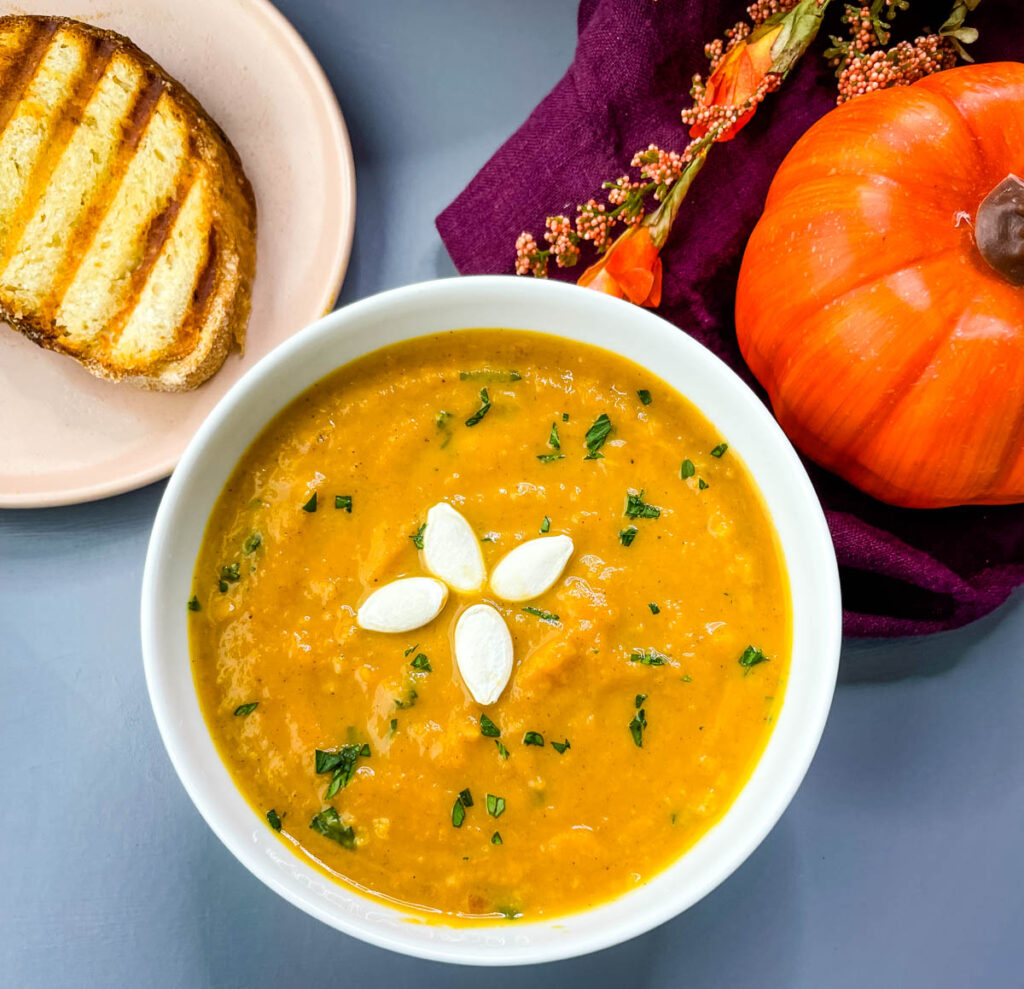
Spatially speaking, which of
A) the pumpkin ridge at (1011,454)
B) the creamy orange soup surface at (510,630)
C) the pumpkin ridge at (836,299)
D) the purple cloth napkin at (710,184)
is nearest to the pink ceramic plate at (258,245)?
the purple cloth napkin at (710,184)

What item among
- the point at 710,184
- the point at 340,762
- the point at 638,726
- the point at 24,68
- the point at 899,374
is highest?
the point at 24,68

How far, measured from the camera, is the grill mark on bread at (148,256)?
2.18 meters

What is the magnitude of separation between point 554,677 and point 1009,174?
1259mm

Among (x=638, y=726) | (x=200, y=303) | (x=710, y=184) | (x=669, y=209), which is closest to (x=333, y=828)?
(x=638, y=726)

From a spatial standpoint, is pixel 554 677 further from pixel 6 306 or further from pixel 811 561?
pixel 6 306

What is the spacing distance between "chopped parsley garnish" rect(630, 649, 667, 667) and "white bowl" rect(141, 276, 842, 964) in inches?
10.1

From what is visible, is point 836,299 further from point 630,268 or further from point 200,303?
point 200,303

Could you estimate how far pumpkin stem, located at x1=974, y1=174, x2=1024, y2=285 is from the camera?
1.67 metres

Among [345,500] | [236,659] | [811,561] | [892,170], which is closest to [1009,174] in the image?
[892,170]

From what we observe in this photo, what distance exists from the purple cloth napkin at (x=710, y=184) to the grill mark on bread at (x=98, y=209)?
31.6 inches

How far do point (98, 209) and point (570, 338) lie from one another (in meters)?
1.18

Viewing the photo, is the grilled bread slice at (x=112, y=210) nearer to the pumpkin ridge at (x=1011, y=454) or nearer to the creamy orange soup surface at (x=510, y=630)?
the creamy orange soup surface at (x=510, y=630)

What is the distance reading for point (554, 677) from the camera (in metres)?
1.76

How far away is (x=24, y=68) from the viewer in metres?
2.12
